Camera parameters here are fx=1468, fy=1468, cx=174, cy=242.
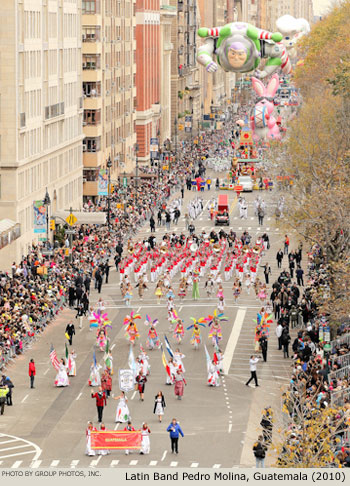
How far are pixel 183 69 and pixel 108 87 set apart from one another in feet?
220

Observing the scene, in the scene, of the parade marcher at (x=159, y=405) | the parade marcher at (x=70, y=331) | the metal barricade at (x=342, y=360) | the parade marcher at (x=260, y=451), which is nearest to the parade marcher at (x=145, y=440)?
the parade marcher at (x=159, y=405)

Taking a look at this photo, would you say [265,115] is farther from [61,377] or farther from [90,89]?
[61,377]

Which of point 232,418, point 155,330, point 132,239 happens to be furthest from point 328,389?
point 132,239

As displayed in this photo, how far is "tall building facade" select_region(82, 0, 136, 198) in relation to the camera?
11062 cm

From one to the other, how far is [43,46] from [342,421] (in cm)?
5551

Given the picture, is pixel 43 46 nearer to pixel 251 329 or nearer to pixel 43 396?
pixel 251 329

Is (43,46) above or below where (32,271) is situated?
above

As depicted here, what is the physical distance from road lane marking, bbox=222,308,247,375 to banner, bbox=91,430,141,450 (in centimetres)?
1188

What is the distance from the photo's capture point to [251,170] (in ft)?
423

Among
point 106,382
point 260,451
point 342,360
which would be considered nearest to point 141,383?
point 106,382

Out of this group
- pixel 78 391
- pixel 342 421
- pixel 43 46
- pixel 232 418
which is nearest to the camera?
pixel 342 421

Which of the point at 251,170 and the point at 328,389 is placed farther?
the point at 251,170

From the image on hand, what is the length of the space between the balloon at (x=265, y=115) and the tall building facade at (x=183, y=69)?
4096cm
